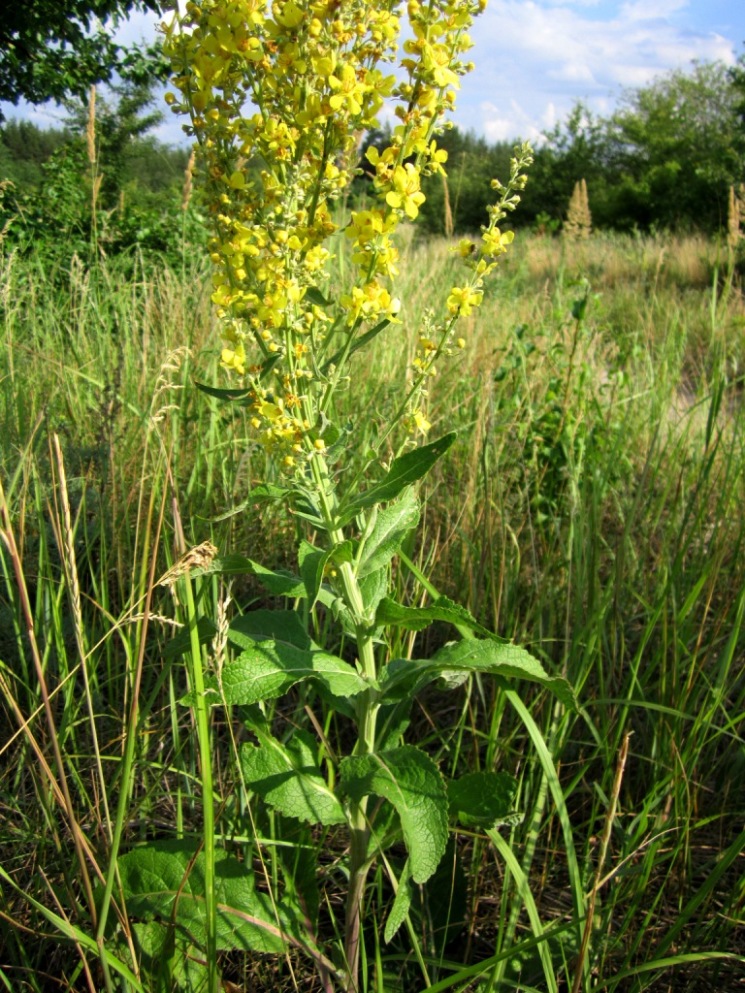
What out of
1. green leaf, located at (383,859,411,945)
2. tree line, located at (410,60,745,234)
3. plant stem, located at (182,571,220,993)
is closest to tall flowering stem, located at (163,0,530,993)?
green leaf, located at (383,859,411,945)

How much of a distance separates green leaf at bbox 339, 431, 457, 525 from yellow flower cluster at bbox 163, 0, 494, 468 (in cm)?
11

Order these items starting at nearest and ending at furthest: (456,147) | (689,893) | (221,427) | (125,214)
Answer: (689,893)
(221,427)
(125,214)
(456,147)

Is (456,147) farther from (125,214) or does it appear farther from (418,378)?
(418,378)

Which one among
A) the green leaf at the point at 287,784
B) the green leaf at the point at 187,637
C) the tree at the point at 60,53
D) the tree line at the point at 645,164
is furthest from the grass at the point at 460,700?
the tree line at the point at 645,164

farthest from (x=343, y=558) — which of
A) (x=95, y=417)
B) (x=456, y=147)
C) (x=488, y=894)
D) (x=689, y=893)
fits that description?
(x=456, y=147)

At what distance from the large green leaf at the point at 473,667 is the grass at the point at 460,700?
0.16 m

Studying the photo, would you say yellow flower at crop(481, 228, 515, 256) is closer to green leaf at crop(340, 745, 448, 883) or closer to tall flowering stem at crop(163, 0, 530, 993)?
tall flowering stem at crop(163, 0, 530, 993)

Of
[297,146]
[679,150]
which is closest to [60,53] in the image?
[297,146]

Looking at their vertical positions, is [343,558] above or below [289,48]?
below

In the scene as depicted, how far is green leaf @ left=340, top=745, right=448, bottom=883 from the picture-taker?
987 millimetres

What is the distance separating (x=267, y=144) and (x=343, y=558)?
64 cm

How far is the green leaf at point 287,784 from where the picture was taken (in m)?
1.17

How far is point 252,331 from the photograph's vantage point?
124cm

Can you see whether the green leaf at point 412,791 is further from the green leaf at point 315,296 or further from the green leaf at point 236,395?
the green leaf at point 315,296
